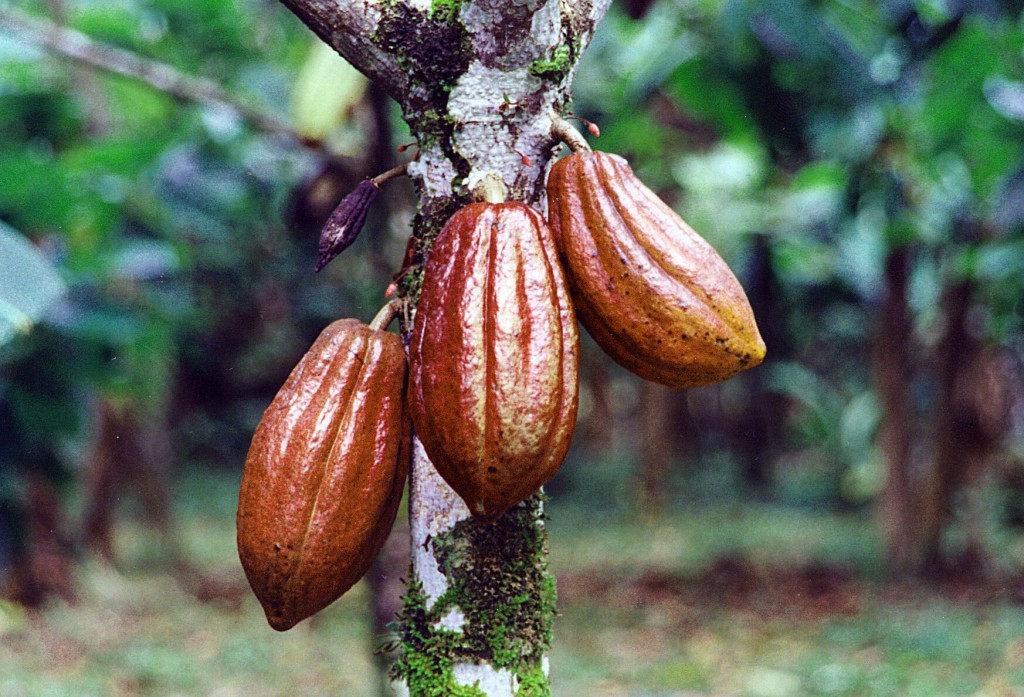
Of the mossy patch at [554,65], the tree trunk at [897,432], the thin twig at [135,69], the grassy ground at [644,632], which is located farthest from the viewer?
the tree trunk at [897,432]

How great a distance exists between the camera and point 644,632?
15.2ft

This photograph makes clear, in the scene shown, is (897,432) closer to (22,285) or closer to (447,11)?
(22,285)

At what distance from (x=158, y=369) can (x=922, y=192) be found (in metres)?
4.09

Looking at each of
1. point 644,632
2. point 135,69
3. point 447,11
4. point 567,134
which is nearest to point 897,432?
point 644,632

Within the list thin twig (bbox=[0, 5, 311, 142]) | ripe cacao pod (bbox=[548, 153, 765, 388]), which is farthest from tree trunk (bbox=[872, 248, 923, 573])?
ripe cacao pod (bbox=[548, 153, 765, 388])

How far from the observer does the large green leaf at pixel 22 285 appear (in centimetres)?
171

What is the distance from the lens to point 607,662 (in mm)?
4176

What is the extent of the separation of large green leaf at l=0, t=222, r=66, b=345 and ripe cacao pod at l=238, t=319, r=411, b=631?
2.77 feet

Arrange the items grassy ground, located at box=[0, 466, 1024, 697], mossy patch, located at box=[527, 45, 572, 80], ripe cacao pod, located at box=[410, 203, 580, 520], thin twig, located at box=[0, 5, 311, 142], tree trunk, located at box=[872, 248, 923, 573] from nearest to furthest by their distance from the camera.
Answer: ripe cacao pod, located at box=[410, 203, 580, 520], mossy patch, located at box=[527, 45, 572, 80], thin twig, located at box=[0, 5, 311, 142], grassy ground, located at box=[0, 466, 1024, 697], tree trunk, located at box=[872, 248, 923, 573]

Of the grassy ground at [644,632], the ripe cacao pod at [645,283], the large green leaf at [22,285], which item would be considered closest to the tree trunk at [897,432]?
the grassy ground at [644,632]

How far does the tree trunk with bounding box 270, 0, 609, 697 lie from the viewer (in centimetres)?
98

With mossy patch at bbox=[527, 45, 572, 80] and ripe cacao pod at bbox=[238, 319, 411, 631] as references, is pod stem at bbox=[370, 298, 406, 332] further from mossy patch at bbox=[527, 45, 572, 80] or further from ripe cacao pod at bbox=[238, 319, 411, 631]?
mossy patch at bbox=[527, 45, 572, 80]

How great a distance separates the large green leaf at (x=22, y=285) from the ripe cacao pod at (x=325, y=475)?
A: 0.84 meters

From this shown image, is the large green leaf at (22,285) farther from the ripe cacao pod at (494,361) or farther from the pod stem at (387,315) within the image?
the ripe cacao pod at (494,361)
